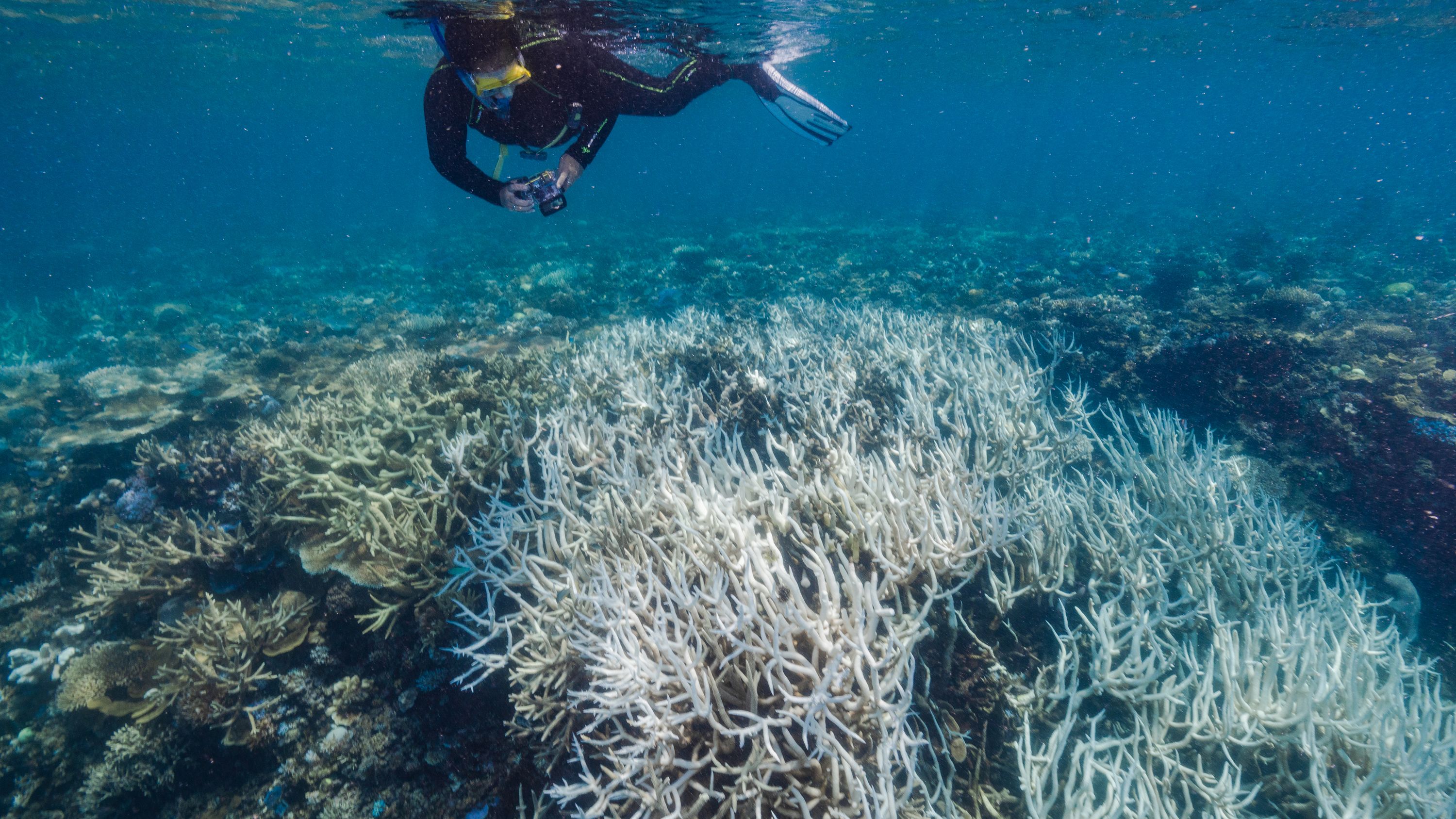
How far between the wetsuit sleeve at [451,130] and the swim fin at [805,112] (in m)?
4.08

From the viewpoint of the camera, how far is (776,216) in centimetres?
2953

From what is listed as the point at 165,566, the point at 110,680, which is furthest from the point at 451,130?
the point at 110,680

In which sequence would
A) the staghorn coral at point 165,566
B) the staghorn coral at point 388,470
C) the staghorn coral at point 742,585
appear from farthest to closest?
the staghorn coral at point 165,566 → the staghorn coral at point 388,470 → the staghorn coral at point 742,585

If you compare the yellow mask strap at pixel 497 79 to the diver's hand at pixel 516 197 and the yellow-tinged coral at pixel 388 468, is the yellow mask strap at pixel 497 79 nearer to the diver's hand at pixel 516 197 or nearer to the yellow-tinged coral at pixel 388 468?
the diver's hand at pixel 516 197

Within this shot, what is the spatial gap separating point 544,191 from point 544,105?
1440 millimetres

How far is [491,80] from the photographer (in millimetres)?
4172

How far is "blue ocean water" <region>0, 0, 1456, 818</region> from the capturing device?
3123 millimetres

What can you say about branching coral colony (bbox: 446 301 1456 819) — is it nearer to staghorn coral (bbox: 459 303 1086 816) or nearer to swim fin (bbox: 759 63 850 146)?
staghorn coral (bbox: 459 303 1086 816)

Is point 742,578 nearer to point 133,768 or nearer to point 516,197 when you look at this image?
point 516,197

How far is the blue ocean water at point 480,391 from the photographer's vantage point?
10.2 ft

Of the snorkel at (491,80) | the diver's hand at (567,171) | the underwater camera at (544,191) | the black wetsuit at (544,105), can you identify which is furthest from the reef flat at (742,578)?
the snorkel at (491,80)

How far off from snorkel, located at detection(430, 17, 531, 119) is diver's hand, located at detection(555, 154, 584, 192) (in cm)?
59

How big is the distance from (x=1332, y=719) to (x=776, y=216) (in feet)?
97.8

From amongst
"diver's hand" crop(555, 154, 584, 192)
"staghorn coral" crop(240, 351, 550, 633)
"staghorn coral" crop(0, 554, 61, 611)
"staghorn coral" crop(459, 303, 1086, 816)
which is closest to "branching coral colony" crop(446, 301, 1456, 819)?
"staghorn coral" crop(459, 303, 1086, 816)
